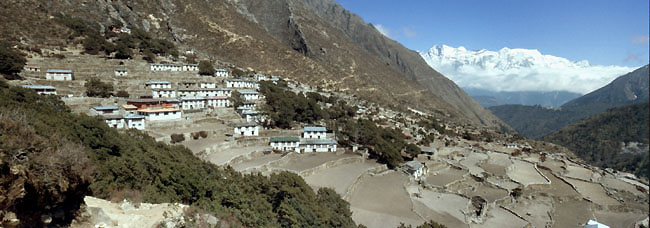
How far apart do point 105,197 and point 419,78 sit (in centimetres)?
19331

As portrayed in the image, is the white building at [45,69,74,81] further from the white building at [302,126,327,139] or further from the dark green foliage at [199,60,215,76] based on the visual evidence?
the white building at [302,126,327,139]

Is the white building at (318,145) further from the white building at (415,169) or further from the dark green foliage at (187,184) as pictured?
the dark green foliage at (187,184)

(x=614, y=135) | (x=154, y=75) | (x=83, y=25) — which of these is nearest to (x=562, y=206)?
(x=154, y=75)

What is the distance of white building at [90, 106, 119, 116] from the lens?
28903 millimetres

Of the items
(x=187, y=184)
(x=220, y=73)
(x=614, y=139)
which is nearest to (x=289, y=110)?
(x=220, y=73)

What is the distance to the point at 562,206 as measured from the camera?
29438mm

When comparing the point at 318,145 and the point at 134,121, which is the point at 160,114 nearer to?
the point at 134,121

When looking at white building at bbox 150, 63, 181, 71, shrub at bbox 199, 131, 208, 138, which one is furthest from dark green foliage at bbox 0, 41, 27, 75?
shrub at bbox 199, 131, 208, 138

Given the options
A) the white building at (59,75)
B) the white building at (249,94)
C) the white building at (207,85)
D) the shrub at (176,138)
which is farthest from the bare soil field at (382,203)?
the white building at (59,75)

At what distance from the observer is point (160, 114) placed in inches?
1266

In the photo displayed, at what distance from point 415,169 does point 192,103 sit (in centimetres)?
2834

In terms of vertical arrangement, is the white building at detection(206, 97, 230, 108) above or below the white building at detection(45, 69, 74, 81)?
below

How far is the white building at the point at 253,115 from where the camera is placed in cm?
3794

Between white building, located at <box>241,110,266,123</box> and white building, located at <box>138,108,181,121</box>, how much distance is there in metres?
7.67
